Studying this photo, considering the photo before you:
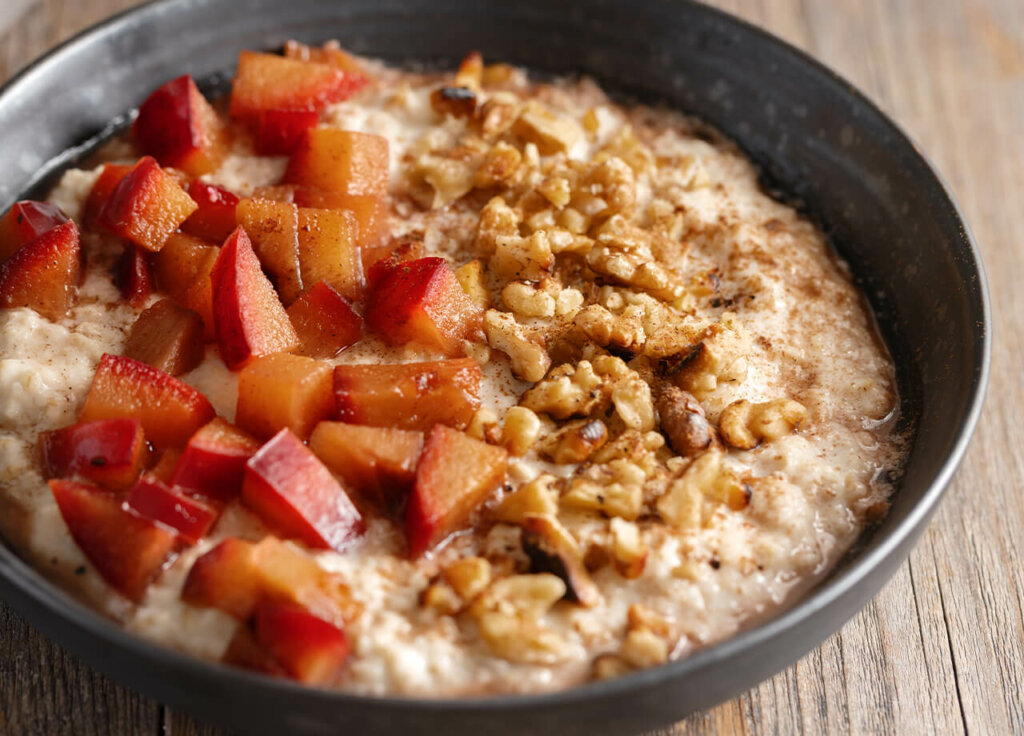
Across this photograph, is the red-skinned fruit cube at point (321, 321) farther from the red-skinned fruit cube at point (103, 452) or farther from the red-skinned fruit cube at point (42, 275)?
the red-skinned fruit cube at point (42, 275)

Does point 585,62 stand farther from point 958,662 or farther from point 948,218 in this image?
point 958,662

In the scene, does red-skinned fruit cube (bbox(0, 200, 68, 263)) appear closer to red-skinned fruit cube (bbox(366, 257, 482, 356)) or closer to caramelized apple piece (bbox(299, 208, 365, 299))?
caramelized apple piece (bbox(299, 208, 365, 299))

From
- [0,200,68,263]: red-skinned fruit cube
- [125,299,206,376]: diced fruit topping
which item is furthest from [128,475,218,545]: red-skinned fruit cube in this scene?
[0,200,68,263]: red-skinned fruit cube

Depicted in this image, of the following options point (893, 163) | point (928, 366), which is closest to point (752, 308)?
point (928, 366)

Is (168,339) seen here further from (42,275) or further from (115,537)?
(115,537)

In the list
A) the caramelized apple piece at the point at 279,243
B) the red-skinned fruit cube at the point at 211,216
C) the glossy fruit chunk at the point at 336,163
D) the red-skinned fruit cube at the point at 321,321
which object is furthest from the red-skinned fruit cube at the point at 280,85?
the red-skinned fruit cube at the point at 321,321
